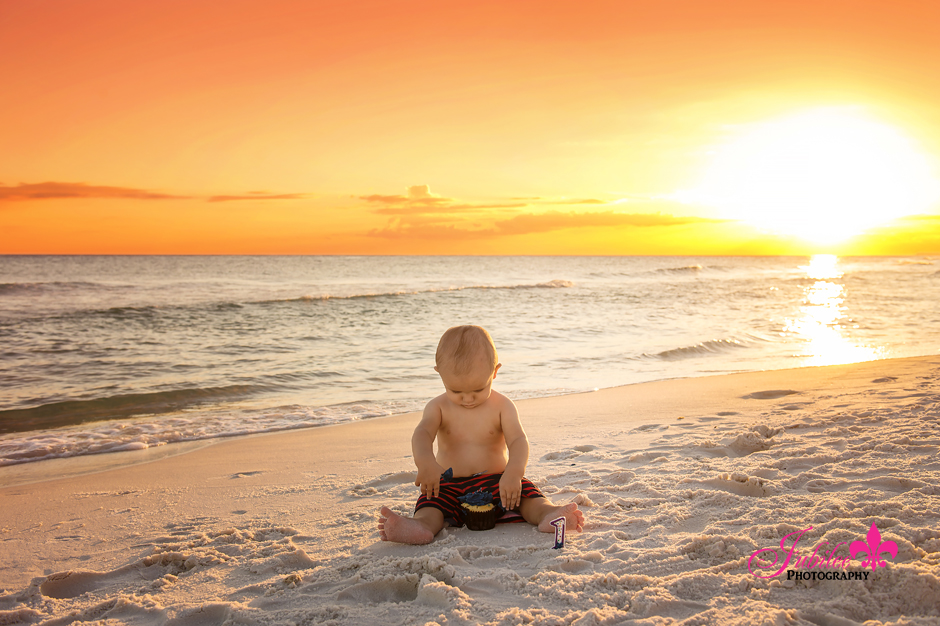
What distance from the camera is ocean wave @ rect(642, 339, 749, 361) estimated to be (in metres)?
9.26

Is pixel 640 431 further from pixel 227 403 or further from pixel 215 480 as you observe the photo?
pixel 227 403

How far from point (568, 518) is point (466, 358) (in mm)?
875

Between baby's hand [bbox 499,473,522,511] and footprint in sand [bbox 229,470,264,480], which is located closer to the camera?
baby's hand [bbox 499,473,522,511]

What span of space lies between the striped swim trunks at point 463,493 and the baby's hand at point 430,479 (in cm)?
5

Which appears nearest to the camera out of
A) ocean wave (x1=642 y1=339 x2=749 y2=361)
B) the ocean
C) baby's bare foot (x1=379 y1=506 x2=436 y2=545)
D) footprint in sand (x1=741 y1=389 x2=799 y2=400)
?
baby's bare foot (x1=379 y1=506 x2=436 y2=545)

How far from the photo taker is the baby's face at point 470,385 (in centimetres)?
262

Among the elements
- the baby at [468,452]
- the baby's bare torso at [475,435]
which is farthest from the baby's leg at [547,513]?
the baby's bare torso at [475,435]

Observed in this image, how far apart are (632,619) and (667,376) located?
20.7ft

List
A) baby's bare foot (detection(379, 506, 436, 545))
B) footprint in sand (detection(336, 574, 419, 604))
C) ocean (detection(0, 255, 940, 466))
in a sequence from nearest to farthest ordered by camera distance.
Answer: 1. footprint in sand (detection(336, 574, 419, 604))
2. baby's bare foot (detection(379, 506, 436, 545))
3. ocean (detection(0, 255, 940, 466))

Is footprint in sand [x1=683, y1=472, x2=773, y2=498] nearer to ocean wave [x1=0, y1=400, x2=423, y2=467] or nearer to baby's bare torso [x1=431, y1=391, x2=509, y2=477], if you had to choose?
baby's bare torso [x1=431, y1=391, x2=509, y2=477]

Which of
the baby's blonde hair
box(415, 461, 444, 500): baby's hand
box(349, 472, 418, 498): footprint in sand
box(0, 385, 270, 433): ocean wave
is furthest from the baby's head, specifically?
box(0, 385, 270, 433): ocean wave

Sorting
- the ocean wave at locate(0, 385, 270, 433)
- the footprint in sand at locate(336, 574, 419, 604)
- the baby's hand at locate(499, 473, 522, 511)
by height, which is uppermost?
the baby's hand at locate(499, 473, 522, 511)

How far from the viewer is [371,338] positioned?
462 inches

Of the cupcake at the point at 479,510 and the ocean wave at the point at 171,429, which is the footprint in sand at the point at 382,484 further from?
the ocean wave at the point at 171,429
